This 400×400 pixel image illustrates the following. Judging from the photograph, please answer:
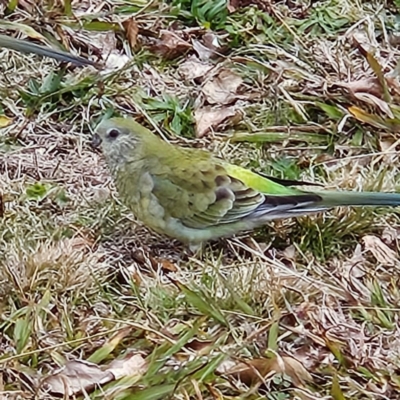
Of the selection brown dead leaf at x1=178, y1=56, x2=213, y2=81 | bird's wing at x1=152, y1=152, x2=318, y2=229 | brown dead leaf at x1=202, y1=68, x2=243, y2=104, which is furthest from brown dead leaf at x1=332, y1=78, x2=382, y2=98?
bird's wing at x1=152, y1=152, x2=318, y2=229

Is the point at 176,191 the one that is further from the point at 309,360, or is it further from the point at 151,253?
the point at 309,360

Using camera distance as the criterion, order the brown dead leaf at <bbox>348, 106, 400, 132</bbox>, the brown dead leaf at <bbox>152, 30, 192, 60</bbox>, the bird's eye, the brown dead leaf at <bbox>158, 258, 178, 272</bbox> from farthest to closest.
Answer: the brown dead leaf at <bbox>152, 30, 192, 60</bbox>, the brown dead leaf at <bbox>348, 106, 400, 132</bbox>, the bird's eye, the brown dead leaf at <bbox>158, 258, 178, 272</bbox>

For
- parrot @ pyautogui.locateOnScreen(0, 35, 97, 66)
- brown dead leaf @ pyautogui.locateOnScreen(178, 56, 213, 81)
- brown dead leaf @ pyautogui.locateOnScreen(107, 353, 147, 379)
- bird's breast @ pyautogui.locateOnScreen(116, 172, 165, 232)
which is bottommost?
brown dead leaf @ pyautogui.locateOnScreen(178, 56, 213, 81)

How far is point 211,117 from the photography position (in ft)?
16.0

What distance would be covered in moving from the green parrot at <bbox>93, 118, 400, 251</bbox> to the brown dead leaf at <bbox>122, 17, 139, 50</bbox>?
4.93 ft

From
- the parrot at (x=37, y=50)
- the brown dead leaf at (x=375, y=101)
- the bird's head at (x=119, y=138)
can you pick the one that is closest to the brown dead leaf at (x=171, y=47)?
the brown dead leaf at (x=375, y=101)

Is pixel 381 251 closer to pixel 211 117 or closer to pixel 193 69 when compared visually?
pixel 211 117

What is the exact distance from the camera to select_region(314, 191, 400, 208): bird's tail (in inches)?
156

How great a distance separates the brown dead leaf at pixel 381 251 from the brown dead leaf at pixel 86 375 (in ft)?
3.28

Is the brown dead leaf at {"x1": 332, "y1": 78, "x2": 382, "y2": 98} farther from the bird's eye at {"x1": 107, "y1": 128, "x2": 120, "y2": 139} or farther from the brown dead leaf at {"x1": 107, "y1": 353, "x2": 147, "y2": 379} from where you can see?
the brown dead leaf at {"x1": 107, "y1": 353, "x2": 147, "y2": 379}

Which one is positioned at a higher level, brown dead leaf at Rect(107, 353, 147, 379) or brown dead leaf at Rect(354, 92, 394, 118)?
brown dead leaf at Rect(107, 353, 147, 379)

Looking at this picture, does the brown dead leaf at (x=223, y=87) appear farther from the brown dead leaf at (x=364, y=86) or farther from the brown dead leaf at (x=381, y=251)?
the brown dead leaf at (x=381, y=251)

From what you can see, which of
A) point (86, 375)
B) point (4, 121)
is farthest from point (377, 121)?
point (86, 375)

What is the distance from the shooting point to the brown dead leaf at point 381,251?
4.00m
